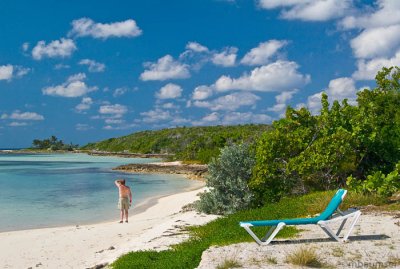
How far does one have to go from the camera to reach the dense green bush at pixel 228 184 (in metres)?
16.3

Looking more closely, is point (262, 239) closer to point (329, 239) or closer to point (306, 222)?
point (306, 222)

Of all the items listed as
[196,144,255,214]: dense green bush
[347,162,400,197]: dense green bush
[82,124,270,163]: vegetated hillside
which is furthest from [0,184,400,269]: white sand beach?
[82,124,270,163]: vegetated hillside

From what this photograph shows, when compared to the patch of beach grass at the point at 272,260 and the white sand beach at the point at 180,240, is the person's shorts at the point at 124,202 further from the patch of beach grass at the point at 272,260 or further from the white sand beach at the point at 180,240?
the patch of beach grass at the point at 272,260

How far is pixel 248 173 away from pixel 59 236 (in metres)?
6.44

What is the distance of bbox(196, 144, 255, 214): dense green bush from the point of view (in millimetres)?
16344

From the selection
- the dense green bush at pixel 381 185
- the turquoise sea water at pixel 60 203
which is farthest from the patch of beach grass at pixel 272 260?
the turquoise sea water at pixel 60 203

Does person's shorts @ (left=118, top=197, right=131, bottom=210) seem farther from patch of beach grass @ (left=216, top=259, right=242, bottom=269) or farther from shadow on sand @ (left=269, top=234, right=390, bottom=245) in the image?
patch of beach grass @ (left=216, top=259, right=242, bottom=269)

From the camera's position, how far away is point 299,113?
19.7m

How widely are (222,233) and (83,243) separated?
469 centimetres

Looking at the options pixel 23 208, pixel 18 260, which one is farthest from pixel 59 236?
pixel 23 208

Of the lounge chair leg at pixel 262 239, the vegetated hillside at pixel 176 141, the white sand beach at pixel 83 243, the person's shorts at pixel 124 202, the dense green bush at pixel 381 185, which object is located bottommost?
the white sand beach at pixel 83 243

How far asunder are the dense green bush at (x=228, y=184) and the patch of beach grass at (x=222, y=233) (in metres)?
1.50

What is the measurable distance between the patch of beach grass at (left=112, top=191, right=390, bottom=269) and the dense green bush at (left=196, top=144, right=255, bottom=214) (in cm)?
150

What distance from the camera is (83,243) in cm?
1383
